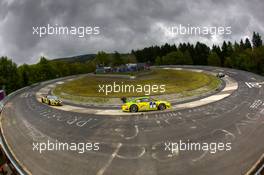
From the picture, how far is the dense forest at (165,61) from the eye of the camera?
76.9 m

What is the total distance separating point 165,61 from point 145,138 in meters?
103

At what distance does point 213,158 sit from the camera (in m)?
12.8

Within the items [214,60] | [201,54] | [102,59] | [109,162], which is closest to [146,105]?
[109,162]

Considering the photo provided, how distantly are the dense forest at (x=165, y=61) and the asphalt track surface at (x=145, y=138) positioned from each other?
55.2m

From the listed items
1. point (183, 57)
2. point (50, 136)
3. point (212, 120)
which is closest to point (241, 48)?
point (183, 57)

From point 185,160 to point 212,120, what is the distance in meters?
8.58

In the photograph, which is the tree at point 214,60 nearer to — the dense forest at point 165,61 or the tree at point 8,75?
the dense forest at point 165,61

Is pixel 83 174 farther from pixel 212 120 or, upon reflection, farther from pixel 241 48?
pixel 241 48

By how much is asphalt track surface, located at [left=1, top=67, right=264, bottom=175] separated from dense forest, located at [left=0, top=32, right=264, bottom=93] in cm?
5516

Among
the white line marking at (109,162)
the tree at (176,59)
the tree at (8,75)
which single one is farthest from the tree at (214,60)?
the white line marking at (109,162)

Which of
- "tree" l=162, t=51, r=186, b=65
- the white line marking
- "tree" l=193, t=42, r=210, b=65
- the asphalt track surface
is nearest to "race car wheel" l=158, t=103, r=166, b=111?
the asphalt track surface

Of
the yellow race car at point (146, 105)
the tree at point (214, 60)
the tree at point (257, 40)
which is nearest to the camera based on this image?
the yellow race car at point (146, 105)

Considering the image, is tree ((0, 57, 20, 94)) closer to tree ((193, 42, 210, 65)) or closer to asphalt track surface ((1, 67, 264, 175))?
asphalt track surface ((1, 67, 264, 175))

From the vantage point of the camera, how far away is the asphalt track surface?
12453 mm
